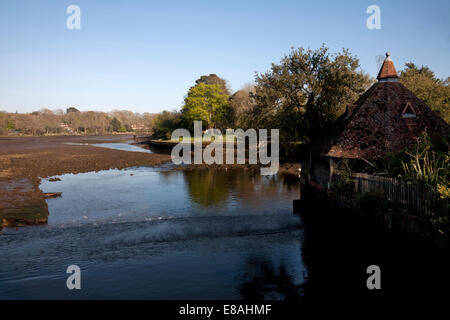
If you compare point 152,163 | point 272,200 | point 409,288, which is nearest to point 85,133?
point 152,163

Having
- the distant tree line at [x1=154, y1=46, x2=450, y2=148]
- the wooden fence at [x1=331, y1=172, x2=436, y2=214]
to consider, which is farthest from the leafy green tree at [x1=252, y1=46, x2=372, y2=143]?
the wooden fence at [x1=331, y1=172, x2=436, y2=214]

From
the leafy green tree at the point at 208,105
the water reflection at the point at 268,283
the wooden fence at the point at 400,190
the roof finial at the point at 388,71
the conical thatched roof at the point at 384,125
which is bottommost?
the water reflection at the point at 268,283

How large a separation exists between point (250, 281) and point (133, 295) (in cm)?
344

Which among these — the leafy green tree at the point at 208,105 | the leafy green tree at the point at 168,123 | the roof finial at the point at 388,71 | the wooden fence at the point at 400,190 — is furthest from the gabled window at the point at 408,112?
the leafy green tree at the point at 168,123

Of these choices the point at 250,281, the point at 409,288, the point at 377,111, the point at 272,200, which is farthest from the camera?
the point at 272,200

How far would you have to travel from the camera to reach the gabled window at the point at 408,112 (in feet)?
58.2

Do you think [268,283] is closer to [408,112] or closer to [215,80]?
[408,112]

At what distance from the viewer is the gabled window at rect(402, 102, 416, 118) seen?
17.8m

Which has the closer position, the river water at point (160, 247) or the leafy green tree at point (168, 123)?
the river water at point (160, 247)

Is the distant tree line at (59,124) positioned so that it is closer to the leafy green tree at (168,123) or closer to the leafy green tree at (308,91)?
the leafy green tree at (168,123)

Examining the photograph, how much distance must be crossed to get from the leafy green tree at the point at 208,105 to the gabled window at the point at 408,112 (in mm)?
58093

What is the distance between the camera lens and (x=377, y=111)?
18391 mm

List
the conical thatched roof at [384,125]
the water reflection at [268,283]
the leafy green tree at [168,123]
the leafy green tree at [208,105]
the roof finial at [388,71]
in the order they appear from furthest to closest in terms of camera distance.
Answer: the leafy green tree at [168,123], the leafy green tree at [208,105], the roof finial at [388,71], the conical thatched roof at [384,125], the water reflection at [268,283]
